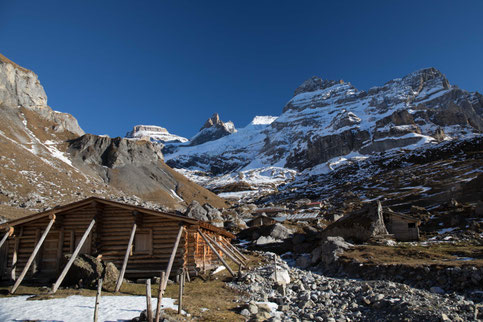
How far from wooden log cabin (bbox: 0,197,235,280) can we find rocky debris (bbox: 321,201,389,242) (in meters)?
21.8

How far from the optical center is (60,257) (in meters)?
19.2

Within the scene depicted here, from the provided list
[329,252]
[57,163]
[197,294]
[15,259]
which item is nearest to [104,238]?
[15,259]

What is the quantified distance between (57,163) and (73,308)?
7656 centimetres

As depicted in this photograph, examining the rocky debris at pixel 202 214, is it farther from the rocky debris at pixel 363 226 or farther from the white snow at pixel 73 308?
the white snow at pixel 73 308

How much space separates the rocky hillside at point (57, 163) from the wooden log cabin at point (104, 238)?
26.8 meters

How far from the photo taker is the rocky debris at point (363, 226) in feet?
114

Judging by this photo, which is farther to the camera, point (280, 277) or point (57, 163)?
point (57, 163)

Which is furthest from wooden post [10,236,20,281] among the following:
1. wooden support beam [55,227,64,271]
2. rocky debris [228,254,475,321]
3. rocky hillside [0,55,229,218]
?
rocky hillside [0,55,229,218]

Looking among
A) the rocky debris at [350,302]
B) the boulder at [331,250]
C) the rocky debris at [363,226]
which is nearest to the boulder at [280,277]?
the rocky debris at [350,302]

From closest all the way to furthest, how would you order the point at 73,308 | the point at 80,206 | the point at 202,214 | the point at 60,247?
1. the point at 73,308
2. the point at 60,247
3. the point at 80,206
4. the point at 202,214

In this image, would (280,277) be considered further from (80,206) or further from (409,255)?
(80,206)

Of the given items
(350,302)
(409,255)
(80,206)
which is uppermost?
(80,206)

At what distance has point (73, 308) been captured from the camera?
12.2 m

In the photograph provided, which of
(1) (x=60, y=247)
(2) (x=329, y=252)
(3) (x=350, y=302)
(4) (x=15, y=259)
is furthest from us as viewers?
(2) (x=329, y=252)
